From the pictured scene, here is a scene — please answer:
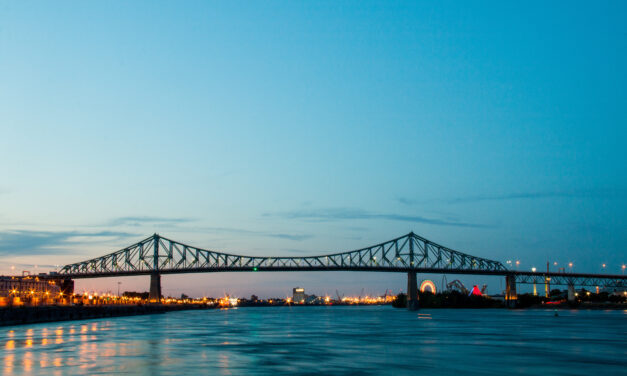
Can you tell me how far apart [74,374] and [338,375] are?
13152 millimetres

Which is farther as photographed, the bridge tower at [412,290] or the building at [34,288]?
the bridge tower at [412,290]

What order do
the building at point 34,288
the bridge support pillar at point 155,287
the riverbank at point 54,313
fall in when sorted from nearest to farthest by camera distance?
the riverbank at point 54,313, the building at point 34,288, the bridge support pillar at point 155,287

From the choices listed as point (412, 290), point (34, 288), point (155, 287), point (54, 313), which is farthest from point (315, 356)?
point (34, 288)

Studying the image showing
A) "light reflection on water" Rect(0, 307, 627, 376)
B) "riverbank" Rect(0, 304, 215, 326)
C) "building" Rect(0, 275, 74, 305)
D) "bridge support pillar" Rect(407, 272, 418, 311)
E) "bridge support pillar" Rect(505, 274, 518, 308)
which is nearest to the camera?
"light reflection on water" Rect(0, 307, 627, 376)

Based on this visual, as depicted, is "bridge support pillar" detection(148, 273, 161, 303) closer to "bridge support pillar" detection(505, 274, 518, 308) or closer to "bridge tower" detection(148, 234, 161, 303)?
"bridge tower" detection(148, 234, 161, 303)

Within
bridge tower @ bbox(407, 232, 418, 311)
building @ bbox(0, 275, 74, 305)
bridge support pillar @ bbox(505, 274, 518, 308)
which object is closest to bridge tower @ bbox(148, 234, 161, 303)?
building @ bbox(0, 275, 74, 305)

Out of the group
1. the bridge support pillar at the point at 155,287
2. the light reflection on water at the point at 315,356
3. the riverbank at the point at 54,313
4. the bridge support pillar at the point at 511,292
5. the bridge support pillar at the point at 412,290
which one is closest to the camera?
the light reflection on water at the point at 315,356

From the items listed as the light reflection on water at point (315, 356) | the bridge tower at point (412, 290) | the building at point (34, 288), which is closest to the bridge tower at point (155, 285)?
the building at point (34, 288)

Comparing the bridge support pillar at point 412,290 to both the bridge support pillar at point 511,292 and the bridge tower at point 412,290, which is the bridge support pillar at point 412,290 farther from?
the bridge support pillar at point 511,292

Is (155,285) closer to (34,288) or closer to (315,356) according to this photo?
(34,288)

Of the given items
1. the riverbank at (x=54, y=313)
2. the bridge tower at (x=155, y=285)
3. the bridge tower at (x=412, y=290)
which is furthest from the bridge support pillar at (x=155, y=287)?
the bridge tower at (x=412, y=290)

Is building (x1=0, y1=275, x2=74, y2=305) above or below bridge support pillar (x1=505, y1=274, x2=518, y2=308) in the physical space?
above

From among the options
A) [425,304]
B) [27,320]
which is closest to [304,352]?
[27,320]

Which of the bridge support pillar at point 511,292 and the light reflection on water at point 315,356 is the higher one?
the light reflection on water at point 315,356
